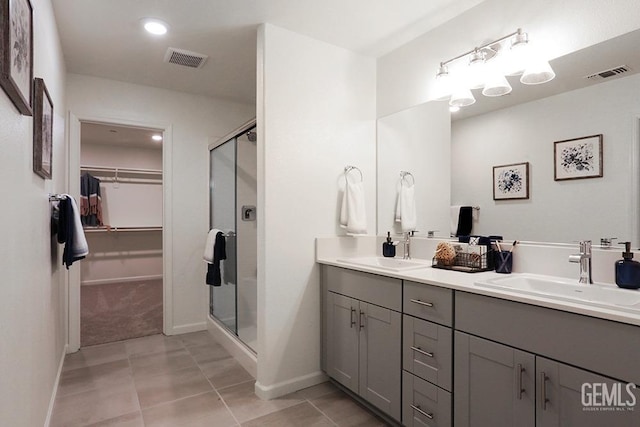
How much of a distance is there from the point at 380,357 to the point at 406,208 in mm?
1075

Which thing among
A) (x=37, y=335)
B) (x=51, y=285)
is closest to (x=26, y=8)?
(x=37, y=335)

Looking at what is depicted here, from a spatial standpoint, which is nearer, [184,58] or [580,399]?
[580,399]

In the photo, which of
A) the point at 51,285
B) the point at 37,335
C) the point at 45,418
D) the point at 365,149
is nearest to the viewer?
the point at 37,335

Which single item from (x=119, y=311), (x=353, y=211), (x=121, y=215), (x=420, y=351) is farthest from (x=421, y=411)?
(x=121, y=215)

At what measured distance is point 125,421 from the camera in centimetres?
200

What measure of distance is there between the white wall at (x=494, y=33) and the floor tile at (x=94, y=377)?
9.19 feet

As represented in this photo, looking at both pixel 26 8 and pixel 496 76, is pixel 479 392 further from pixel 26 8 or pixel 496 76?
pixel 26 8

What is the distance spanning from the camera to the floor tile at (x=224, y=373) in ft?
8.12

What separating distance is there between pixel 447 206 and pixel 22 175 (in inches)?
85.7

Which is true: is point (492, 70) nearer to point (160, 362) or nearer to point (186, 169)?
point (186, 169)

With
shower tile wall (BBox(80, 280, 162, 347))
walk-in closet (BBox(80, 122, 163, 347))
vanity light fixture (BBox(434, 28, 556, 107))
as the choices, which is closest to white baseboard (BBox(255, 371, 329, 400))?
shower tile wall (BBox(80, 280, 162, 347))

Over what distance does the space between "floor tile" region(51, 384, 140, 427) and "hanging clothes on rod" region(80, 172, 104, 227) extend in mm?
3864

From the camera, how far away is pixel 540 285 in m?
1.65

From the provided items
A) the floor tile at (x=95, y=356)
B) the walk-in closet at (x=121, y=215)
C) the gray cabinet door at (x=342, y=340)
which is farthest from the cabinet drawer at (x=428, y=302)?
the walk-in closet at (x=121, y=215)
